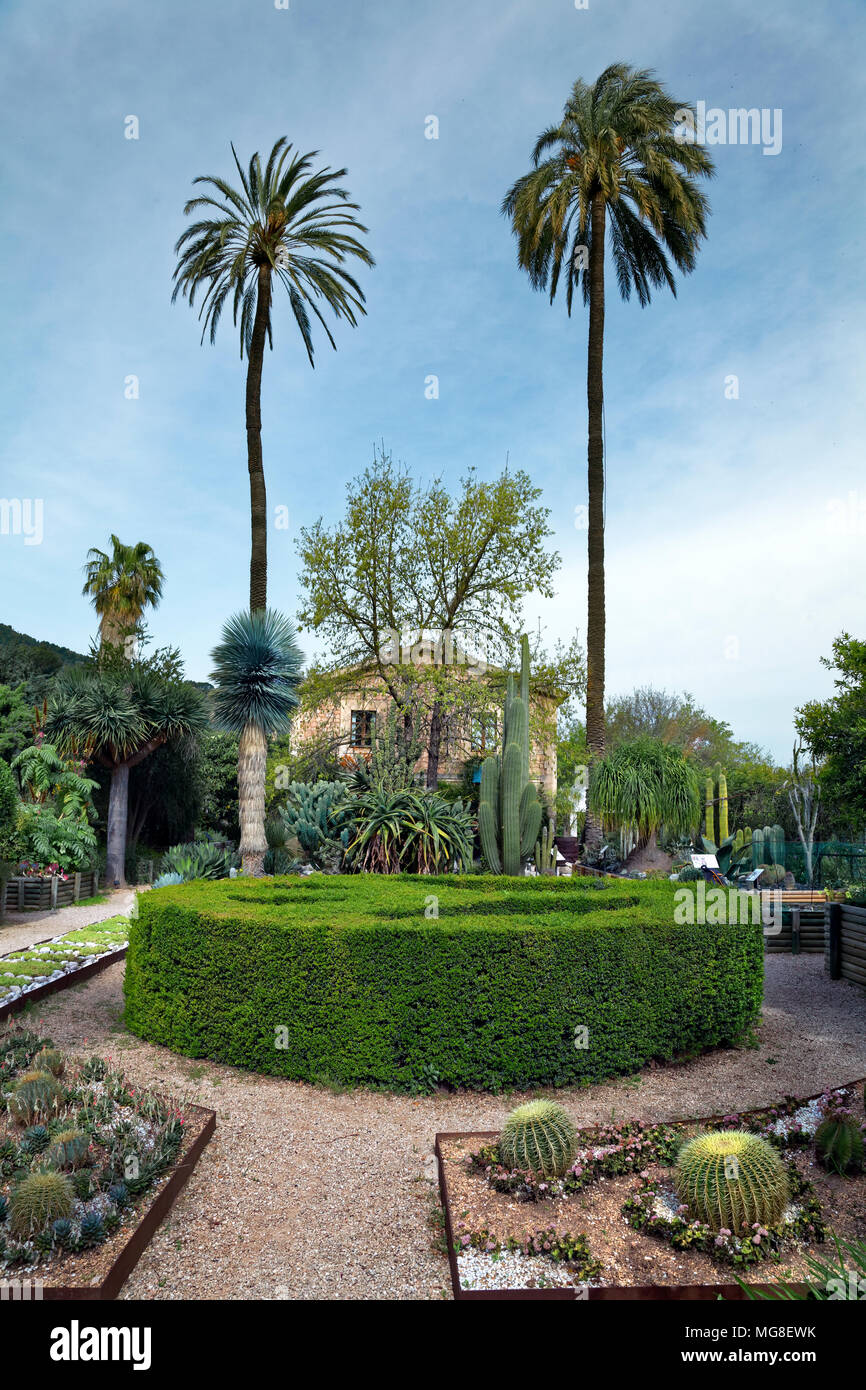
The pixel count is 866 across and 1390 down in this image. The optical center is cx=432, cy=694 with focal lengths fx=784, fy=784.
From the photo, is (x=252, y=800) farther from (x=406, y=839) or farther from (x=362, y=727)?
(x=362, y=727)

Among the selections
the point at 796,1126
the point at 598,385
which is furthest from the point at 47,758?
the point at 796,1126

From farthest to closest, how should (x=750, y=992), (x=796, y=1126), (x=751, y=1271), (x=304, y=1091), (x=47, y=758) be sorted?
(x=47, y=758) → (x=750, y=992) → (x=304, y=1091) → (x=796, y=1126) → (x=751, y=1271)

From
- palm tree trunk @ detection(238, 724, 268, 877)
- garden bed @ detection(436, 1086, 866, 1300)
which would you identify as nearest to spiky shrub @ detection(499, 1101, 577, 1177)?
garden bed @ detection(436, 1086, 866, 1300)

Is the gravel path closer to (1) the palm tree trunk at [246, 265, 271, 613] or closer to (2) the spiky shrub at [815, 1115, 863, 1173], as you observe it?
(1) the palm tree trunk at [246, 265, 271, 613]

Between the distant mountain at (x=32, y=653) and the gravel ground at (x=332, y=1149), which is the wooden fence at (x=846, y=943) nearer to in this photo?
the gravel ground at (x=332, y=1149)

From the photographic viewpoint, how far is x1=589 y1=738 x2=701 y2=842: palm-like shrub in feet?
58.6

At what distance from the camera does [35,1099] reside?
16.6 feet

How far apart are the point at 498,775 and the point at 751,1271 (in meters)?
8.38

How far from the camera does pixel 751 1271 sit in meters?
3.49

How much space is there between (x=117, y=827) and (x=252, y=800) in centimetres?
723

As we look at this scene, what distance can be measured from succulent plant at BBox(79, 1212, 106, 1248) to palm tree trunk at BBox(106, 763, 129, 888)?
16.2 meters

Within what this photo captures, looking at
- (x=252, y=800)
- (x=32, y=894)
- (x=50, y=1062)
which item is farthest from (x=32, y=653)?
(x=50, y=1062)
